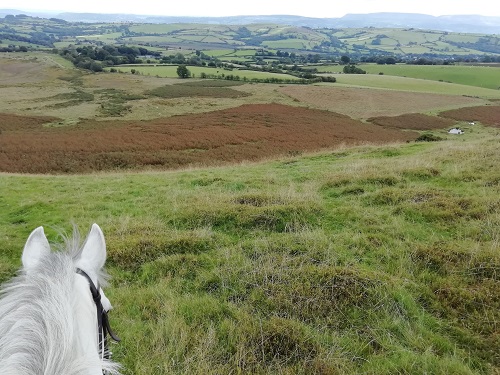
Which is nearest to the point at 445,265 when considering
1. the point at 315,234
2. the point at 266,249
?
the point at 315,234

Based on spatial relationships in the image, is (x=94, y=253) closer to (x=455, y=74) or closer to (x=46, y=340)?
(x=46, y=340)

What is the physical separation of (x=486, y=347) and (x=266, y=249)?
308 cm

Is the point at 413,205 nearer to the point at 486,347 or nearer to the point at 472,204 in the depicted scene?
the point at 472,204

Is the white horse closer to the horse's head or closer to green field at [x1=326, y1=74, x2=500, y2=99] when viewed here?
the horse's head

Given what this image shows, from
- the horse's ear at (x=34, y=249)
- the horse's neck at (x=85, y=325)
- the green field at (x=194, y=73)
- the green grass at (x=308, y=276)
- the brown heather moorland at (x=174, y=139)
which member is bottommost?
the brown heather moorland at (x=174, y=139)

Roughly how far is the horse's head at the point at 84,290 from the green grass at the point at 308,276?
0.36m

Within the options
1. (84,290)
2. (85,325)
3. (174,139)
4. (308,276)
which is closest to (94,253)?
(84,290)

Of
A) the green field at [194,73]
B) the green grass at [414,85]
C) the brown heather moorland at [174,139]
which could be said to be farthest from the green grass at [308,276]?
the green field at [194,73]

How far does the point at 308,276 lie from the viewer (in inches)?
188

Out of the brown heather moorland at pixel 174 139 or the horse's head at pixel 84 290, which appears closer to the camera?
the horse's head at pixel 84 290

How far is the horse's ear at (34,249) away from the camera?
7.24 feet

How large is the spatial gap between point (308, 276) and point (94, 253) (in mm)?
3067

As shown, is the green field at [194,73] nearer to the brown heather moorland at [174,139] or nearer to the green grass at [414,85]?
the green grass at [414,85]

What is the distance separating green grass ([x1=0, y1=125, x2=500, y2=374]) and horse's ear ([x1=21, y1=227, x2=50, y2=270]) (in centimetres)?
13
